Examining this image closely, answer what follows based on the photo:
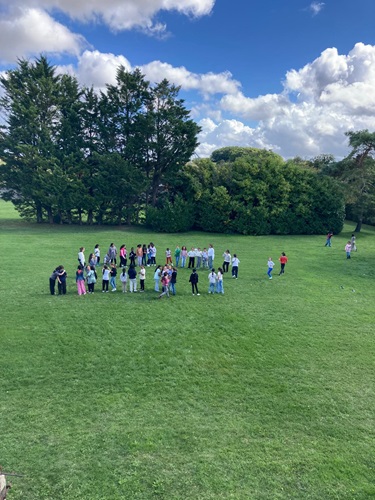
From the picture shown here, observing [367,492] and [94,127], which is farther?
[94,127]

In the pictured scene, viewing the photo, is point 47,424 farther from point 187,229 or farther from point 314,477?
point 187,229

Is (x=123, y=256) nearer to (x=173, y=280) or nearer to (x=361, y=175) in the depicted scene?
(x=173, y=280)

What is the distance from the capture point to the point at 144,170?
4072 cm

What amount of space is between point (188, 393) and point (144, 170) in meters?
34.0

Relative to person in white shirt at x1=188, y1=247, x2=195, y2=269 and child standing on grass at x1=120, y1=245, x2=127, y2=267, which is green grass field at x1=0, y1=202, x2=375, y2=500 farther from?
person in white shirt at x1=188, y1=247, x2=195, y2=269

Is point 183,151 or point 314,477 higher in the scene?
point 183,151

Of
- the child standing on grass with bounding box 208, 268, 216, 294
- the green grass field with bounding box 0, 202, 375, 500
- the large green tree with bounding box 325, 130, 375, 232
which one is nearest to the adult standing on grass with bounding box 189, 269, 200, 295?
the green grass field with bounding box 0, 202, 375, 500

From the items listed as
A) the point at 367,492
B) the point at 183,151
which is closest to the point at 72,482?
the point at 367,492

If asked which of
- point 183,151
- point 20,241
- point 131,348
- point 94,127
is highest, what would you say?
point 94,127

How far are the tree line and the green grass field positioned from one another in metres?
19.5

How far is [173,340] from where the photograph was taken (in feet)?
42.1

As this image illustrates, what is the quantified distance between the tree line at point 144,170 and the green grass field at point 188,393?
19492mm

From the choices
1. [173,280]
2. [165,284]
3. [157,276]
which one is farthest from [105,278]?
[173,280]

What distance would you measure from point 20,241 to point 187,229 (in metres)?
16.8
